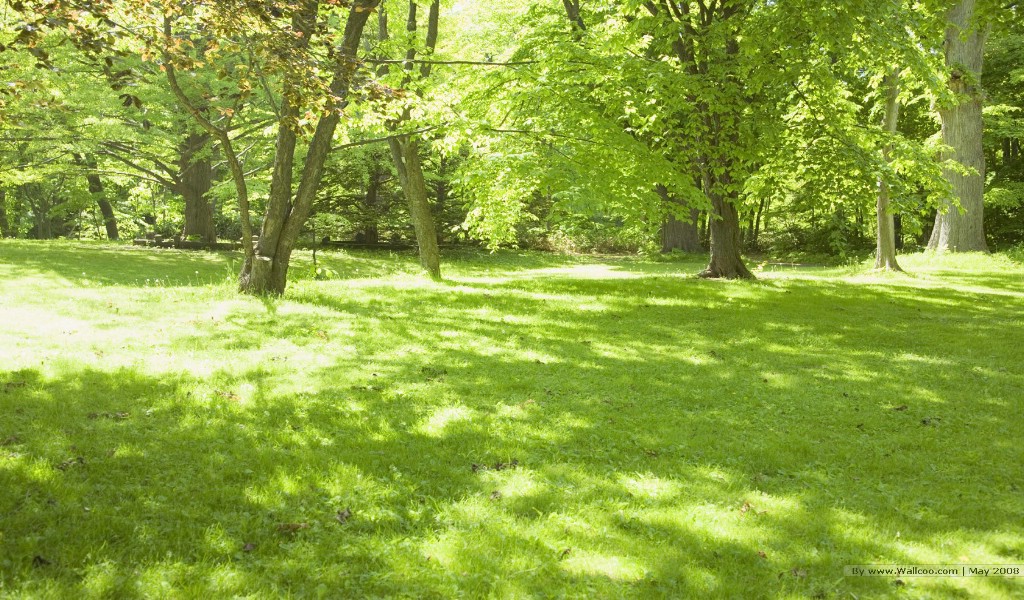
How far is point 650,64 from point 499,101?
3.16 m

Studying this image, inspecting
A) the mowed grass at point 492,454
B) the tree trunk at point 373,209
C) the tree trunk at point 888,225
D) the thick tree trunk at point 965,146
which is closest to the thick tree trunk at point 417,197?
the mowed grass at point 492,454

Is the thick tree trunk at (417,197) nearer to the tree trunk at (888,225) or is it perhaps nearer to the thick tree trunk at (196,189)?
the tree trunk at (888,225)

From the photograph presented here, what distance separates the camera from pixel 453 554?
3803 mm

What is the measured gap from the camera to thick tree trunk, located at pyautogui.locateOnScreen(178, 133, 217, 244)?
82.7ft

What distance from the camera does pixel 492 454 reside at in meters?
5.28

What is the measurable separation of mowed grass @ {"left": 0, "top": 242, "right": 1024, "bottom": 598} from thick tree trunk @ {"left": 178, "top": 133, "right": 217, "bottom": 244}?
16593 millimetres

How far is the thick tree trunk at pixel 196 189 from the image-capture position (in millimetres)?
25203

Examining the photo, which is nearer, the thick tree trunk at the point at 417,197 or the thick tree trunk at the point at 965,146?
the thick tree trunk at the point at 417,197

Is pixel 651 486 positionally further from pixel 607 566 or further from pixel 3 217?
pixel 3 217

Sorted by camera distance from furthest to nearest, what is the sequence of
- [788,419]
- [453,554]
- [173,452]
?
[788,419]
[173,452]
[453,554]

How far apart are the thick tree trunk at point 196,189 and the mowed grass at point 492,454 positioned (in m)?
16.6

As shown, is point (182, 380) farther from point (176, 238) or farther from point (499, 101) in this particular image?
point (176, 238)

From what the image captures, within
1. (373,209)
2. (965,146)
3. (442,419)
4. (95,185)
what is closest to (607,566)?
(442,419)

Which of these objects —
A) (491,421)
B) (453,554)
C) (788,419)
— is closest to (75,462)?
(453,554)
